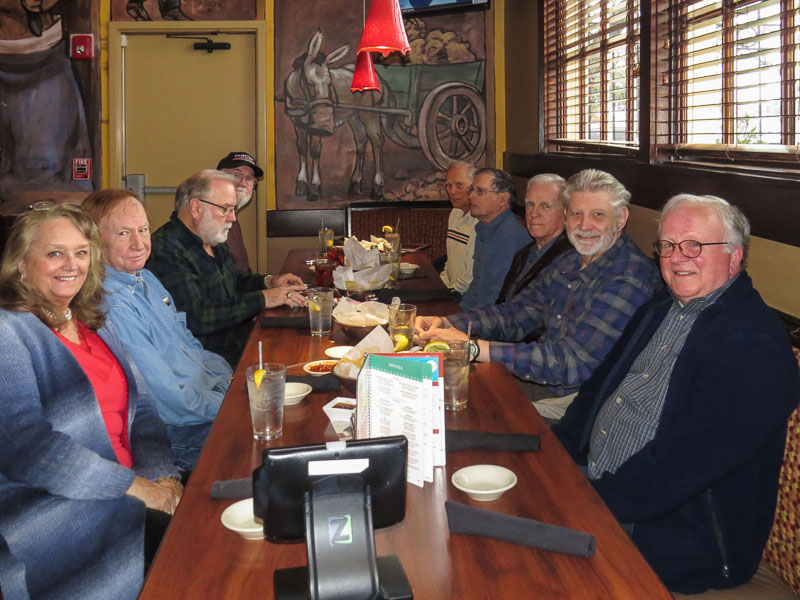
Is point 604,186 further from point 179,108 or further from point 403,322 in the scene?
point 179,108

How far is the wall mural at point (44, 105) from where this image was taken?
20.0ft

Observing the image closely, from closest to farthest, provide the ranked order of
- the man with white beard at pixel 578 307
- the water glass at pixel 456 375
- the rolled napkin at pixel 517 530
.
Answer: the rolled napkin at pixel 517 530
the water glass at pixel 456 375
the man with white beard at pixel 578 307

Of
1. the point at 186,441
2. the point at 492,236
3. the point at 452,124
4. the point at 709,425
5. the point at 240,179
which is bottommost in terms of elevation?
the point at 186,441

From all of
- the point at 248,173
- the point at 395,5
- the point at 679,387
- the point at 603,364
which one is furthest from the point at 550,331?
the point at 248,173

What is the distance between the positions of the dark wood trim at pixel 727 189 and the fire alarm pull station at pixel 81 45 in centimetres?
405

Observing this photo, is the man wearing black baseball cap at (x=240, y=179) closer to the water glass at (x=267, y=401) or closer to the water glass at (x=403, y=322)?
the water glass at (x=403, y=322)

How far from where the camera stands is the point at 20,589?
5.74 ft

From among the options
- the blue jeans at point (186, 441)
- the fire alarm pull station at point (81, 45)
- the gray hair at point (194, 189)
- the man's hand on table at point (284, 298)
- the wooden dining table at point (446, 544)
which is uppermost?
the fire alarm pull station at point (81, 45)

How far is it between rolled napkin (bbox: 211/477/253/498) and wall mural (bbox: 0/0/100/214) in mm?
5419

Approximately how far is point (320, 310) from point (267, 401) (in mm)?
1043

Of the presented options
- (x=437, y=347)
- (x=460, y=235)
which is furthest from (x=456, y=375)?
(x=460, y=235)

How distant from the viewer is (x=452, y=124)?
21.3ft

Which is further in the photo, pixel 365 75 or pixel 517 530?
pixel 365 75

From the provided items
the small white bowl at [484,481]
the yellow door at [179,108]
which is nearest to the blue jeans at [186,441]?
the small white bowl at [484,481]
